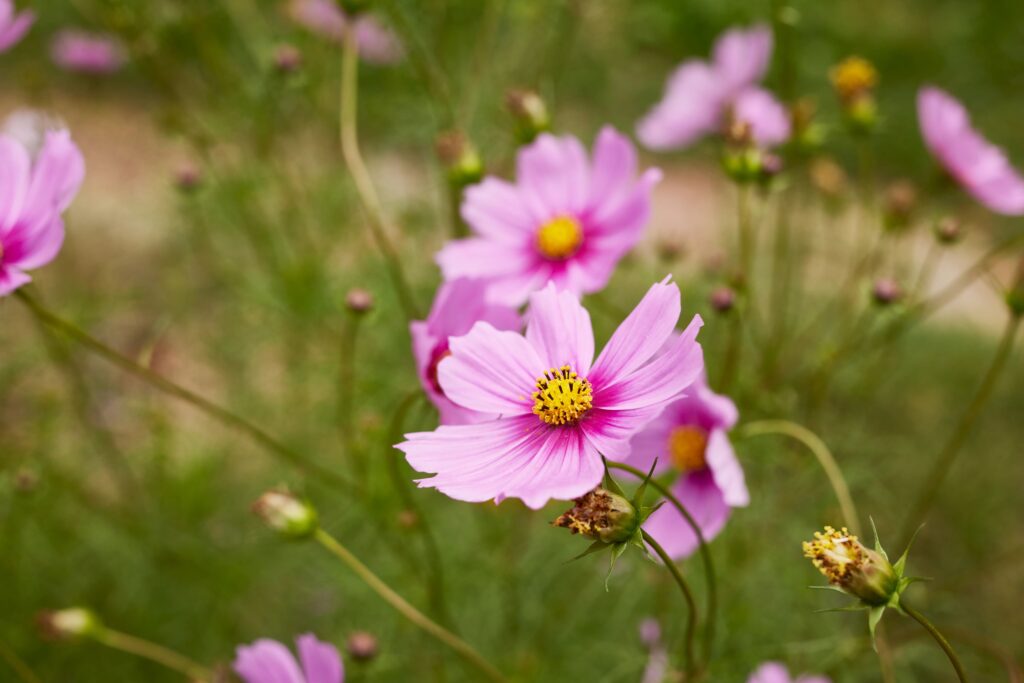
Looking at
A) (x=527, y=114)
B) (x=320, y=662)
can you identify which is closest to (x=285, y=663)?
(x=320, y=662)

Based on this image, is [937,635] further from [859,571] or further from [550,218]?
[550,218]

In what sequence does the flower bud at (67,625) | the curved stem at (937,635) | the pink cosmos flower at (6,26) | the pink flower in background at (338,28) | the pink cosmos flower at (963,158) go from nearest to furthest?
the curved stem at (937,635) < the pink cosmos flower at (6,26) < the flower bud at (67,625) < the pink cosmos flower at (963,158) < the pink flower in background at (338,28)

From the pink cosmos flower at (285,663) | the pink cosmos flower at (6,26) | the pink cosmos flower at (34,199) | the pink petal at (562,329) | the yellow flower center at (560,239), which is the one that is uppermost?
the pink cosmos flower at (6,26)

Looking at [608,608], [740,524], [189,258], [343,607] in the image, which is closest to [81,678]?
[343,607]

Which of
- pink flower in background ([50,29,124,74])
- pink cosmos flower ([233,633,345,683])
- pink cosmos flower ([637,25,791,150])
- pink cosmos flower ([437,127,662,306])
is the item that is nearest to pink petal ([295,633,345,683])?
pink cosmos flower ([233,633,345,683])

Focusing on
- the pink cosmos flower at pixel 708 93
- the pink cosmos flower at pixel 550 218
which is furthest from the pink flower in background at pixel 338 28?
the pink cosmos flower at pixel 550 218

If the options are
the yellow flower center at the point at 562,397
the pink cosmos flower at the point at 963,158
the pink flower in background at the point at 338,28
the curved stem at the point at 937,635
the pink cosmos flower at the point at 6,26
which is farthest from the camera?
the pink flower in background at the point at 338,28

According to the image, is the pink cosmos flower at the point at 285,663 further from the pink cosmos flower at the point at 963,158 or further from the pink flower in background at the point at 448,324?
the pink cosmos flower at the point at 963,158
